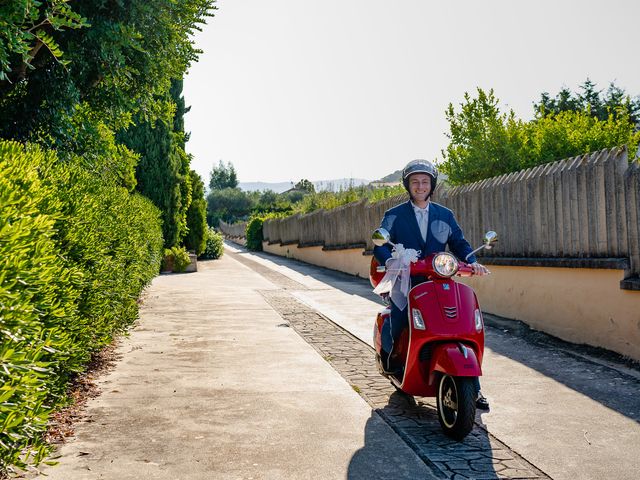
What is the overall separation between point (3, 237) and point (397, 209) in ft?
11.6

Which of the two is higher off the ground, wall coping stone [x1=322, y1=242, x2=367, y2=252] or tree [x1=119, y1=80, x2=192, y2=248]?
tree [x1=119, y1=80, x2=192, y2=248]

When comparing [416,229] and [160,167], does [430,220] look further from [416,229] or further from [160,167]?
[160,167]

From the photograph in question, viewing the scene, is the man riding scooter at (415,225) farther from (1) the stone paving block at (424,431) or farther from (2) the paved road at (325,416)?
(2) the paved road at (325,416)

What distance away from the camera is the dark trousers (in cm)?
561

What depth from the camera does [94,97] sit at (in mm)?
11055

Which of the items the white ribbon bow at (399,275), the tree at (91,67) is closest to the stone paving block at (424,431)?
the white ribbon bow at (399,275)

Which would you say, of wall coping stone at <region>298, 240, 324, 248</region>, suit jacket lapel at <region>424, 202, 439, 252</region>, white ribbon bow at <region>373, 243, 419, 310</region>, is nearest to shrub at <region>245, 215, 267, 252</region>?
wall coping stone at <region>298, 240, 324, 248</region>

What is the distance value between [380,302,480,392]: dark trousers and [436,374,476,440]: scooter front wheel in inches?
23.9

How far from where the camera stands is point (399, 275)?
5523mm

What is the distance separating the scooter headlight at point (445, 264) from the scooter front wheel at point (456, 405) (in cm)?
78

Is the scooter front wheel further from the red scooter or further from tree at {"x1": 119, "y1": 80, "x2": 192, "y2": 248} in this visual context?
tree at {"x1": 119, "y1": 80, "x2": 192, "y2": 248}

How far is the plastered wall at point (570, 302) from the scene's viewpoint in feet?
24.6

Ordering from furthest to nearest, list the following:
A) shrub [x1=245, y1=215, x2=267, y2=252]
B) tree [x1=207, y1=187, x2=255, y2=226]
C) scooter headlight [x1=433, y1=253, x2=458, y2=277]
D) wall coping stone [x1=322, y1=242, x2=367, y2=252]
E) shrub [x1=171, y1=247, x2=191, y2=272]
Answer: tree [x1=207, y1=187, x2=255, y2=226], shrub [x1=245, y1=215, x2=267, y2=252], shrub [x1=171, y1=247, x2=191, y2=272], wall coping stone [x1=322, y1=242, x2=367, y2=252], scooter headlight [x1=433, y1=253, x2=458, y2=277]

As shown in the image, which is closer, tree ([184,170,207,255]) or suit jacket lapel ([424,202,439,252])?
suit jacket lapel ([424,202,439,252])
